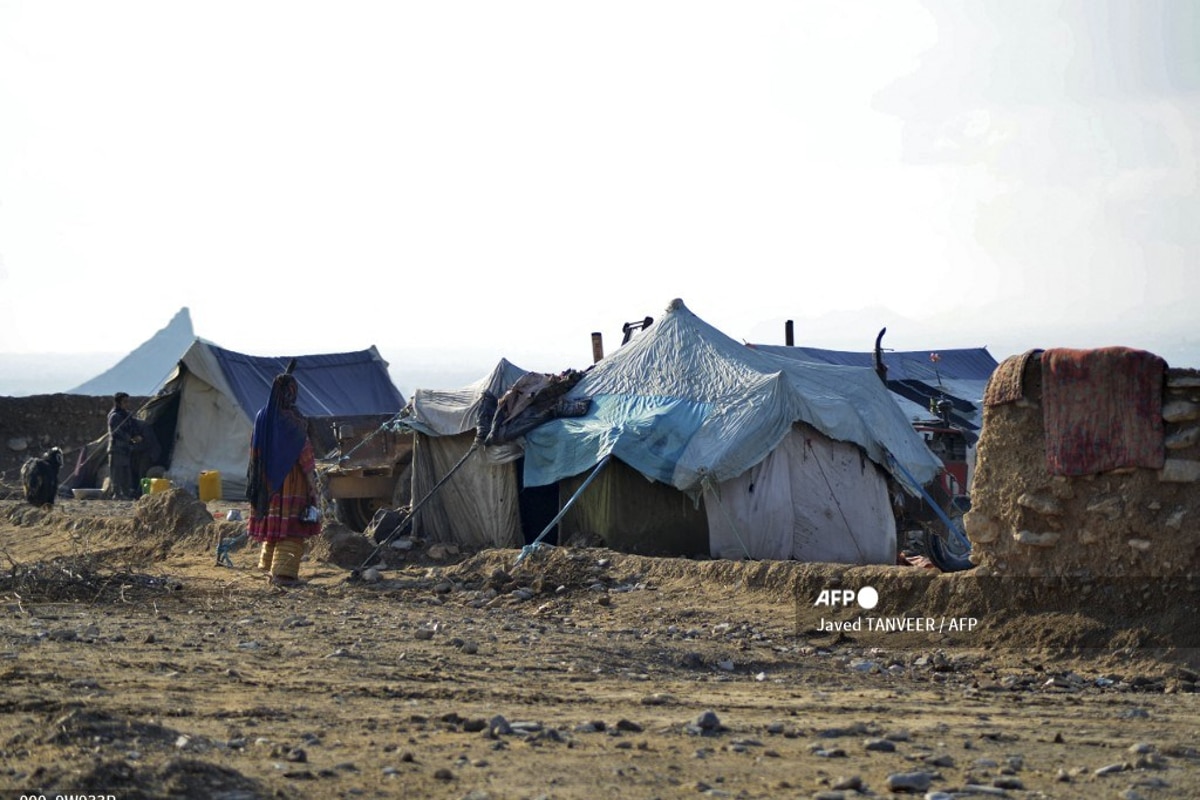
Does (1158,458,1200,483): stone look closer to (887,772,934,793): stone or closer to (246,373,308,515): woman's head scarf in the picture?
(887,772,934,793): stone

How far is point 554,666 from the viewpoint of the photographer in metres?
8.55

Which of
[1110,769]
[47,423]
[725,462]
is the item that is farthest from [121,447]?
[1110,769]

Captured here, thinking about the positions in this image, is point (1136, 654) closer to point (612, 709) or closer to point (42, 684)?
point (612, 709)

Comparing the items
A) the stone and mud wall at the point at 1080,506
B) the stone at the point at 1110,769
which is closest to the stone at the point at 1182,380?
the stone and mud wall at the point at 1080,506

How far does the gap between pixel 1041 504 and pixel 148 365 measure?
60719mm

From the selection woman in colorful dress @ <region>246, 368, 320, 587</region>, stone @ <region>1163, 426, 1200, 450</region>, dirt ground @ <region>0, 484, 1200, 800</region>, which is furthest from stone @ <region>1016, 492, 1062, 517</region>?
woman in colorful dress @ <region>246, 368, 320, 587</region>

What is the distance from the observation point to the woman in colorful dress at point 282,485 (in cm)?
1298

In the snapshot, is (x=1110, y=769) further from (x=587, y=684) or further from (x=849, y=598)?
(x=849, y=598)

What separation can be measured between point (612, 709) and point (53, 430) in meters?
22.9

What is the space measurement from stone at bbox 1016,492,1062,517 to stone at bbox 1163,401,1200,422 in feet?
3.10

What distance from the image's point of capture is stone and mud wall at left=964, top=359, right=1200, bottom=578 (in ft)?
30.6

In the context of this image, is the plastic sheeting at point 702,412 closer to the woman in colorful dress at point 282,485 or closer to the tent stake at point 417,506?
the tent stake at point 417,506

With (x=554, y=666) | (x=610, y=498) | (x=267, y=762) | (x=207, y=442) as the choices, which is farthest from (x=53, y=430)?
(x=267, y=762)

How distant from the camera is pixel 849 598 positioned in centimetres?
1095
